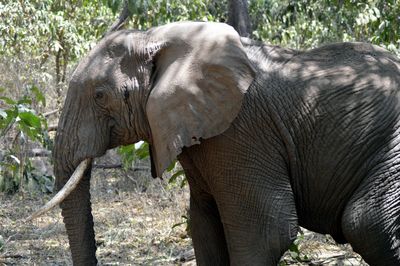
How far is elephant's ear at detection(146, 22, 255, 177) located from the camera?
218 inches

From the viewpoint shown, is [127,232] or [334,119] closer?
[334,119]

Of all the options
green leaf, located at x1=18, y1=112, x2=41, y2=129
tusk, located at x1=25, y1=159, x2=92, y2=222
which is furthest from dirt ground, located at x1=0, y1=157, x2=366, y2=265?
tusk, located at x1=25, y1=159, x2=92, y2=222

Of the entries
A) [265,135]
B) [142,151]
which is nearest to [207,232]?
[265,135]

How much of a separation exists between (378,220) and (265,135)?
88 centimetres

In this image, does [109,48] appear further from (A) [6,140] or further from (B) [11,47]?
(B) [11,47]

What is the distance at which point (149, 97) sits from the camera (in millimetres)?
5617

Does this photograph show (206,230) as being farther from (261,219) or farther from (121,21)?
(121,21)

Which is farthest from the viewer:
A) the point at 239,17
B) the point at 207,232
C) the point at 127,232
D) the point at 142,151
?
the point at 127,232

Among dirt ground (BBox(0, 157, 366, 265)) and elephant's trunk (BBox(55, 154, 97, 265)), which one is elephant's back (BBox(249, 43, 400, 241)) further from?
dirt ground (BBox(0, 157, 366, 265))

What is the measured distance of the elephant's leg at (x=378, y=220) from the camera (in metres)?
5.52

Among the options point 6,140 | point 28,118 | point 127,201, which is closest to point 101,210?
point 127,201

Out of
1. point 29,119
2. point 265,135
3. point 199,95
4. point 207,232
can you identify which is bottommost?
point 207,232

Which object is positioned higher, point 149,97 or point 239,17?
point 149,97

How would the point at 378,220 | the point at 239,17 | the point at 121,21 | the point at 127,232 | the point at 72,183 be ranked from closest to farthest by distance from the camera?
the point at 378,220, the point at 72,183, the point at 239,17, the point at 127,232, the point at 121,21
